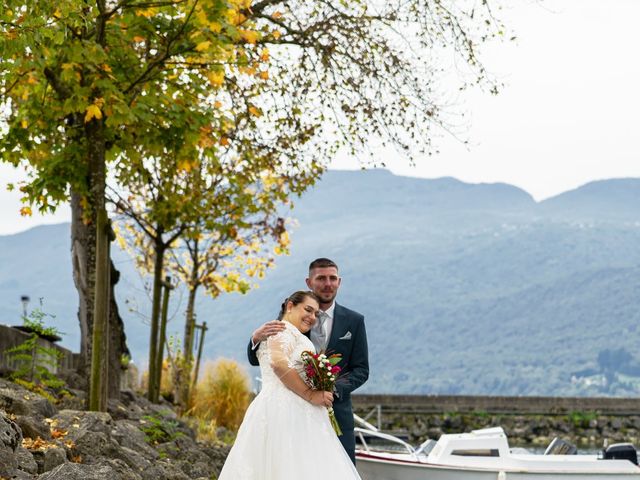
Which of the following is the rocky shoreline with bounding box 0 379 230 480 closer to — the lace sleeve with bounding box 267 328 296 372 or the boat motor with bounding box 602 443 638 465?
the lace sleeve with bounding box 267 328 296 372

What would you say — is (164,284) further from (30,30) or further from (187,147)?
(30,30)

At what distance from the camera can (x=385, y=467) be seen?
61.5ft

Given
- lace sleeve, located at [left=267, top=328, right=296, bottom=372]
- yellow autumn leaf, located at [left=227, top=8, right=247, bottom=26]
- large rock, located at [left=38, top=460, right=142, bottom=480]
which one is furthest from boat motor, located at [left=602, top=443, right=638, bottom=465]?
lace sleeve, located at [left=267, top=328, right=296, bottom=372]

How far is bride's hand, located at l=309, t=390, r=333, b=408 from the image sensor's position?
311 inches

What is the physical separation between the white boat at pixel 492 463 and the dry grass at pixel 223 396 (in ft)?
14.0

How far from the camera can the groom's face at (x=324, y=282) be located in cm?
814

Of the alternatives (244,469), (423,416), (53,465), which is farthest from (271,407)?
(423,416)

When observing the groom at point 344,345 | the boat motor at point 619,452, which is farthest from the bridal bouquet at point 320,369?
the boat motor at point 619,452

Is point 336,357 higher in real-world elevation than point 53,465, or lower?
higher

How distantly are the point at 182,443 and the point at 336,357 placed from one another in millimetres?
7556

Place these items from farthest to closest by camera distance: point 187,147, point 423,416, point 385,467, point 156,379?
1. point 423,416
2. point 156,379
3. point 385,467
4. point 187,147

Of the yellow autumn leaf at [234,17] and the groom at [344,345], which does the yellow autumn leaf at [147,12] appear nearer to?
the yellow autumn leaf at [234,17]

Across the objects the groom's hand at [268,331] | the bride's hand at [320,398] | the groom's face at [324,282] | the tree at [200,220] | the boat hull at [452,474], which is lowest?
the boat hull at [452,474]

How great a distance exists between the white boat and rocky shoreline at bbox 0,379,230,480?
419 cm
